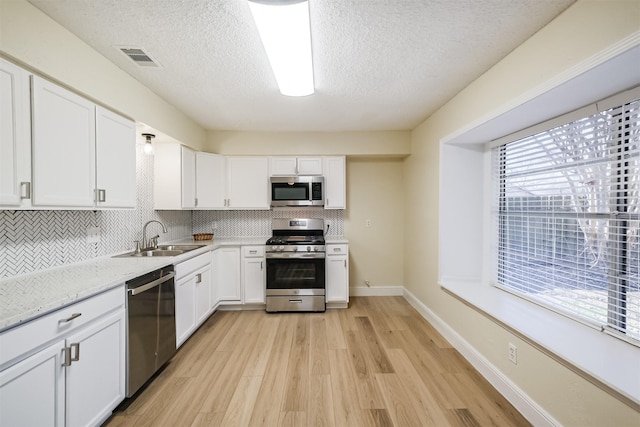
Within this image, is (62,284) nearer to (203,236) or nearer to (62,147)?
(62,147)

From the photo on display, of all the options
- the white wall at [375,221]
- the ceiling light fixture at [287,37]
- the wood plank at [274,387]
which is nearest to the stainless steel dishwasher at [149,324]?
the wood plank at [274,387]

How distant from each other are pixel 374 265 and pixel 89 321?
11.1 ft

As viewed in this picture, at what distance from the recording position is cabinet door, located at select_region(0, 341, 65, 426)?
1058 mm

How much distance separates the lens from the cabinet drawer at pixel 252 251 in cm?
337

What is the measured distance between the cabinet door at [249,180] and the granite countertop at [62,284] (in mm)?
1480

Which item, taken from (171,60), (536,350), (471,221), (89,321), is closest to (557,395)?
(536,350)

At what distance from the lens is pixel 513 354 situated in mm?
1754

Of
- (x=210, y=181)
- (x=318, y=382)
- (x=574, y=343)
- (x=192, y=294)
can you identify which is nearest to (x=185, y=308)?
(x=192, y=294)

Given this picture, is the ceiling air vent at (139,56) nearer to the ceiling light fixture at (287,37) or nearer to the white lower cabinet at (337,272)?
the ceiling light fixture at (287,37)

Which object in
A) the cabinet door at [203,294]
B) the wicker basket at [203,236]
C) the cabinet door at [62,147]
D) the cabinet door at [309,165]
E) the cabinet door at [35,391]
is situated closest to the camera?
the cabinet door at [35,391]

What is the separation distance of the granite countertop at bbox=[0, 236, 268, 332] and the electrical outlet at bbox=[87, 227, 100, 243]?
0.55 ft

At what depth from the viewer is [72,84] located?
1617 millimetres

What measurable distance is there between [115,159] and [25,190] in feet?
2.20

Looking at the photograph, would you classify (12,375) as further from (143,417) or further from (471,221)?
(471,221)
